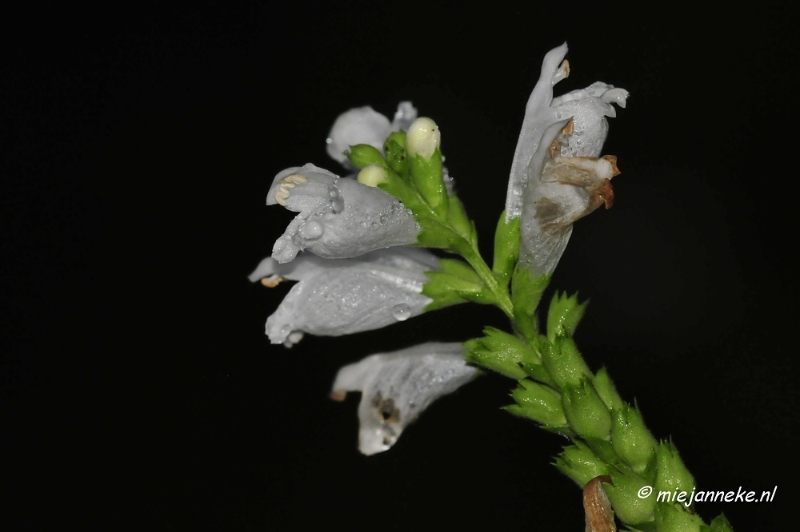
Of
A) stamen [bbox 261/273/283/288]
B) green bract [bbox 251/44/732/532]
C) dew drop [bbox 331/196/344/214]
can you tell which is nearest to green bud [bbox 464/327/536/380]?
green bract [bbox 251/44/732/532]

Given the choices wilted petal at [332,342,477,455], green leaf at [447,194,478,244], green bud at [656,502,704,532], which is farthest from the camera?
wilted petal at [332,342,477,455]

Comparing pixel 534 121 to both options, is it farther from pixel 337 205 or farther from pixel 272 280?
pixel 272 280

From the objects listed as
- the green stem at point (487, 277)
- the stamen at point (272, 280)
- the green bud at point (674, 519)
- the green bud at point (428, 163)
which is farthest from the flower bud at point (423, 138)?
the green bud at point (674, 519)

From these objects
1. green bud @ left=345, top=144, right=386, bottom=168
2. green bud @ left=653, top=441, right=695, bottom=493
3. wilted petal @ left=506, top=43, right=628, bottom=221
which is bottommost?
green bud @ left=653, top=441, right=695, bottom=493

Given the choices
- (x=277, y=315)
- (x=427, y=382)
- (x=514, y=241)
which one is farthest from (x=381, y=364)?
(x=514, y=241)

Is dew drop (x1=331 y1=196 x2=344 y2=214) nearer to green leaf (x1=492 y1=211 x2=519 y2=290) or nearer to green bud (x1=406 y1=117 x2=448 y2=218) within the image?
green bud (x1=406 y1=117 x2=448 y2=218)

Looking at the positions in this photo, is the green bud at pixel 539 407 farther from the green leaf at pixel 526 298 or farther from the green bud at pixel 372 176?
the green bud at pixel 372 176
